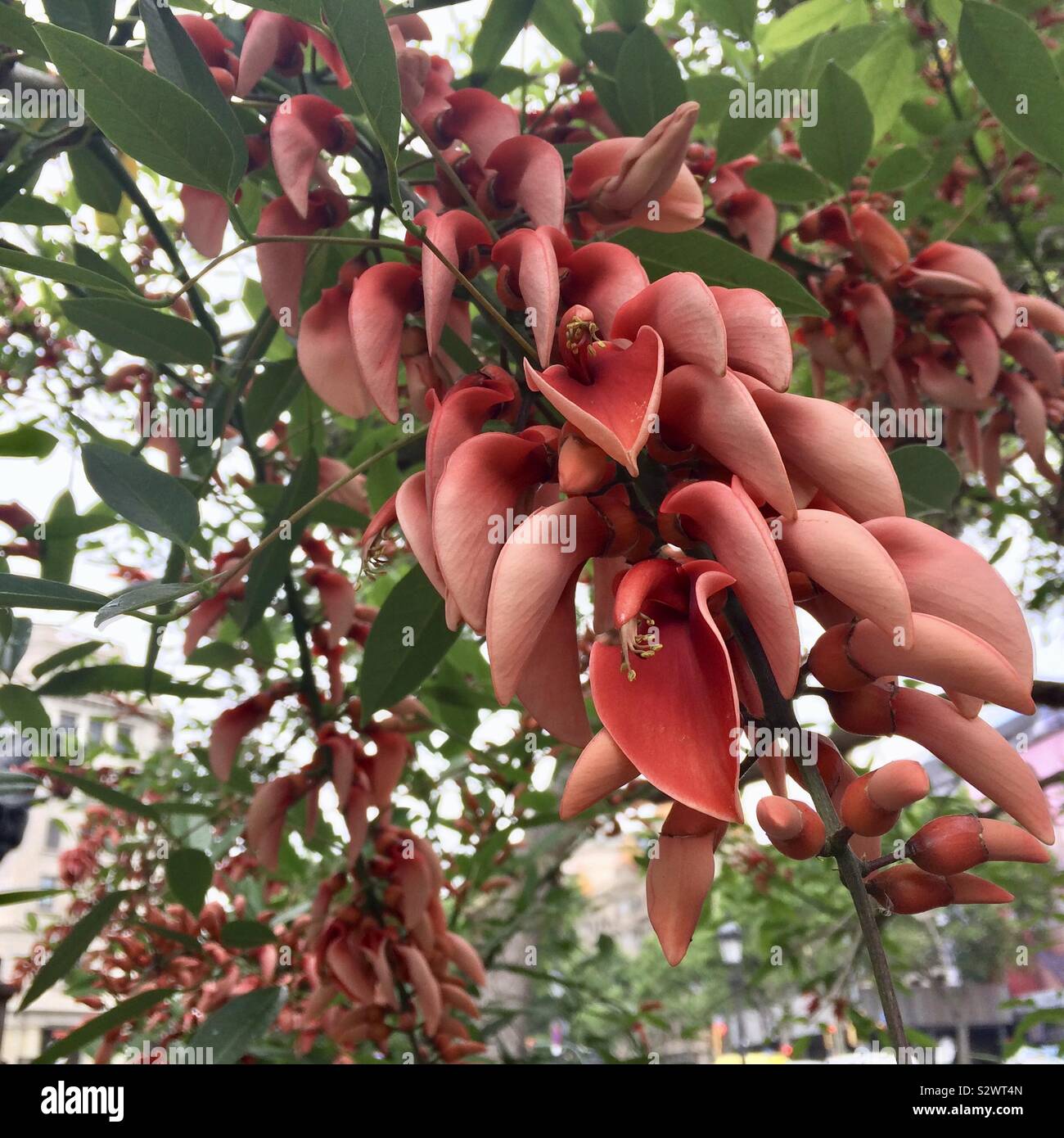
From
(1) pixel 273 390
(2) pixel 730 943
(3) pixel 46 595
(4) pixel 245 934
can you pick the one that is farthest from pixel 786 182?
(2) pixel 730 943

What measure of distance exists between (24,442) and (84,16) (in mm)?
318

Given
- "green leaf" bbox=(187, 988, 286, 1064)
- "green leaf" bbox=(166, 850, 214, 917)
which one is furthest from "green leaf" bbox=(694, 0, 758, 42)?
"green leaf" bbox=(187, 988, 286, 1064)

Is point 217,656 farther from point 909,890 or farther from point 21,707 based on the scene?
point 909,890

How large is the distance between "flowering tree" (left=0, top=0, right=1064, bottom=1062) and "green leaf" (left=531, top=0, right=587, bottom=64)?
0.5 inches

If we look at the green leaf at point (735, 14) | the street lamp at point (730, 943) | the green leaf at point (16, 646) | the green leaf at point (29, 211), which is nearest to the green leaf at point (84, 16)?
the green leaf at point (29, 211)

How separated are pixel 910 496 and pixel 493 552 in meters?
0.40

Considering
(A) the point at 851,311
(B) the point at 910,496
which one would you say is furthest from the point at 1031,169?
(B) the point at 910,496

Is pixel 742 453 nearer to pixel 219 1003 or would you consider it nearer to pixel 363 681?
pixel 363 681

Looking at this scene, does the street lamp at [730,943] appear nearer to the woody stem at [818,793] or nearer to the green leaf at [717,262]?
the green leaf at [717,262]

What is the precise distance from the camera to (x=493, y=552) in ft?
1.26

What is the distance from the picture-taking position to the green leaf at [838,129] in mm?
807

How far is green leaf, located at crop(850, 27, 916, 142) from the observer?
101cm

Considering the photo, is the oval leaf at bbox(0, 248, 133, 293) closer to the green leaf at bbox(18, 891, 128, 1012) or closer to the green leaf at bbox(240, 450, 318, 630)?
the green leaf at bbox(240, 450, 318, 630)

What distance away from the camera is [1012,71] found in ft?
2.14
